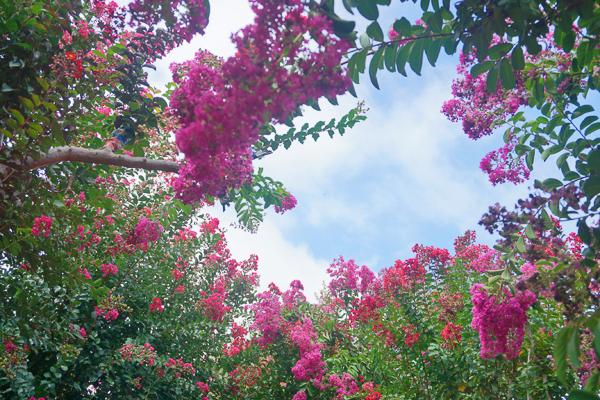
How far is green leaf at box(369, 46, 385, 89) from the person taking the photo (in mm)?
2031

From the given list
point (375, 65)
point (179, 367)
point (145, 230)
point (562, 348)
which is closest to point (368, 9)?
point (375, 65)

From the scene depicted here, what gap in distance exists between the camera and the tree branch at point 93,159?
2.53 metres

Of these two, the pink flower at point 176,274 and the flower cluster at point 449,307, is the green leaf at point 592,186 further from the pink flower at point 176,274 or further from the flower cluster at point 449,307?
the pink flower at point 176,274

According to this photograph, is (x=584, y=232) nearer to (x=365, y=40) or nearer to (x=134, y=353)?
(x=365, y=40)

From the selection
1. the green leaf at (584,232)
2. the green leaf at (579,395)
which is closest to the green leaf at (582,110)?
the green leaf at (584,232)

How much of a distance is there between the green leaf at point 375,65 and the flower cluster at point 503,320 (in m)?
1.75

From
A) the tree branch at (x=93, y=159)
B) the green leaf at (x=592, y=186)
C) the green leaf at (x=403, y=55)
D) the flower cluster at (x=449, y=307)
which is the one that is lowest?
the green leaf at (x=592, y=186)

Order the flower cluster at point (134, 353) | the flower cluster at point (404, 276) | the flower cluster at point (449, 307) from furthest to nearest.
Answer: the flower cluster at point (404, 276) < the flower cluster at point (134, 353) < the flower cluster at point (449, 307)

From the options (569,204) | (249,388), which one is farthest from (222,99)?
(249,388)

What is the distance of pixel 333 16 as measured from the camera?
4.55 feet

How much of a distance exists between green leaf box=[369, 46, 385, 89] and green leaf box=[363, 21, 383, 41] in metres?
0.11

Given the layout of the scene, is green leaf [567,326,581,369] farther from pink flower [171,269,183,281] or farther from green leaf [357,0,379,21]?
pink flower [171,269,183,281]

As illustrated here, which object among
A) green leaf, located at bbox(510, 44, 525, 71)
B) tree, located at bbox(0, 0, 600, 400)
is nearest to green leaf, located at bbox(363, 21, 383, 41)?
tree, located at bbox(0, 0, 600, 400)

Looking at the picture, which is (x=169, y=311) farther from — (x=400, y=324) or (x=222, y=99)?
(x=222, y=99)
